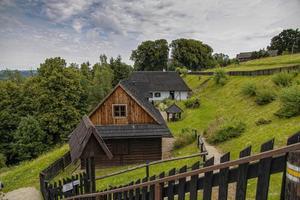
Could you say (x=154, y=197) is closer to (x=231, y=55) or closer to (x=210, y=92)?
(x=210, y=92)

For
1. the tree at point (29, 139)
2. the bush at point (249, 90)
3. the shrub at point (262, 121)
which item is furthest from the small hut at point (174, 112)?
the tree at point (29, 139)

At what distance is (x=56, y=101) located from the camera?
3173cm

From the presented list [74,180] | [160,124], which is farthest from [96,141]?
[160,124]

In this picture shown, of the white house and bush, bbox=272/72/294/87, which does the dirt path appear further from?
the white house

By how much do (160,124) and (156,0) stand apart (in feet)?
32.6

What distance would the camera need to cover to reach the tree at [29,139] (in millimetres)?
29766

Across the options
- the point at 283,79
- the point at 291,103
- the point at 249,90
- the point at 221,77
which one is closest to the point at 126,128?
the point at 291,103

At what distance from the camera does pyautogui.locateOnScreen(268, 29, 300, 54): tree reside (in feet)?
235

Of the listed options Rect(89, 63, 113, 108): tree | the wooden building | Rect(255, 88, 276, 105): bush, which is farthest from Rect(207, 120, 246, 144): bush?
Rect(89, 63, 113, 108): tree

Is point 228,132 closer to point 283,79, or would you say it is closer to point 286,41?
point 283,79

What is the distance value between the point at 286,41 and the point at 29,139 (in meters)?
75.9

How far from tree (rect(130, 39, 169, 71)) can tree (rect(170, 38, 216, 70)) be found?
312 centimetres

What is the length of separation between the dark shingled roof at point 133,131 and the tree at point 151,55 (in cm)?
6099

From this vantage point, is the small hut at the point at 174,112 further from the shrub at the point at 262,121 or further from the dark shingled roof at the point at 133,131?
the shrub at the point at 262,121
